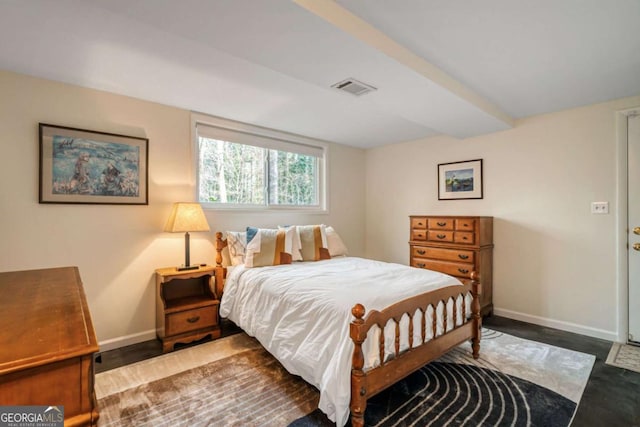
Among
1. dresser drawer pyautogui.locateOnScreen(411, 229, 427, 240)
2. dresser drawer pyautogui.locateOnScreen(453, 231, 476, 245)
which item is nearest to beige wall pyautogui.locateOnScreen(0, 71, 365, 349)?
dresser drawer pyautogui.locateOnScreen(411, 229, 427, 240)

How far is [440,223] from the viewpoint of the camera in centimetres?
353

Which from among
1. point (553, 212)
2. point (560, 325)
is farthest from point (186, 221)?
point (560, 325)

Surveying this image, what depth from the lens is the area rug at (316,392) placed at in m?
1.75

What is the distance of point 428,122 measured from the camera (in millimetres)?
3100

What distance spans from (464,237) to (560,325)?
1269mm

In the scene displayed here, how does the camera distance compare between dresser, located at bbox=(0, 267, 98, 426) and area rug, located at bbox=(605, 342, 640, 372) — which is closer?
dresser, located at bbox=(0, 267, 98, 426)

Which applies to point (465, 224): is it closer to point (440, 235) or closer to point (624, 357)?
point (440, 235)

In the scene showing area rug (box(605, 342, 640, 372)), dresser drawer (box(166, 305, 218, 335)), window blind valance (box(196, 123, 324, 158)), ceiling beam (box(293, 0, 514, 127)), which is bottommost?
area rug (box(605, 342, 640, 372))

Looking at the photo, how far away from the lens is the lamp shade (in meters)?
2.72

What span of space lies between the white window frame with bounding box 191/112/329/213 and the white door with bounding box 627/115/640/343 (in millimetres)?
3194

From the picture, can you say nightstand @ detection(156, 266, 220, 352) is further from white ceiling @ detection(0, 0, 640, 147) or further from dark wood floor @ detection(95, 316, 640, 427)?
white ceiling @ detection(0, 0, 640, 147)

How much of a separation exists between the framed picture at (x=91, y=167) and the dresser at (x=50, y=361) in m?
1.91

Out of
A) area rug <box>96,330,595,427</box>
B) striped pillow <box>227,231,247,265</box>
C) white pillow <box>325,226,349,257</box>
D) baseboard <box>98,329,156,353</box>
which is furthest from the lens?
white pillow <box>325,226,349,257</box>

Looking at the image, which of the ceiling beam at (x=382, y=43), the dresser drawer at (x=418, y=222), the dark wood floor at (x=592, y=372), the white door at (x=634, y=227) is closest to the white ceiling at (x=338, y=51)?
the ceiling beam at (x=382, y=43)
